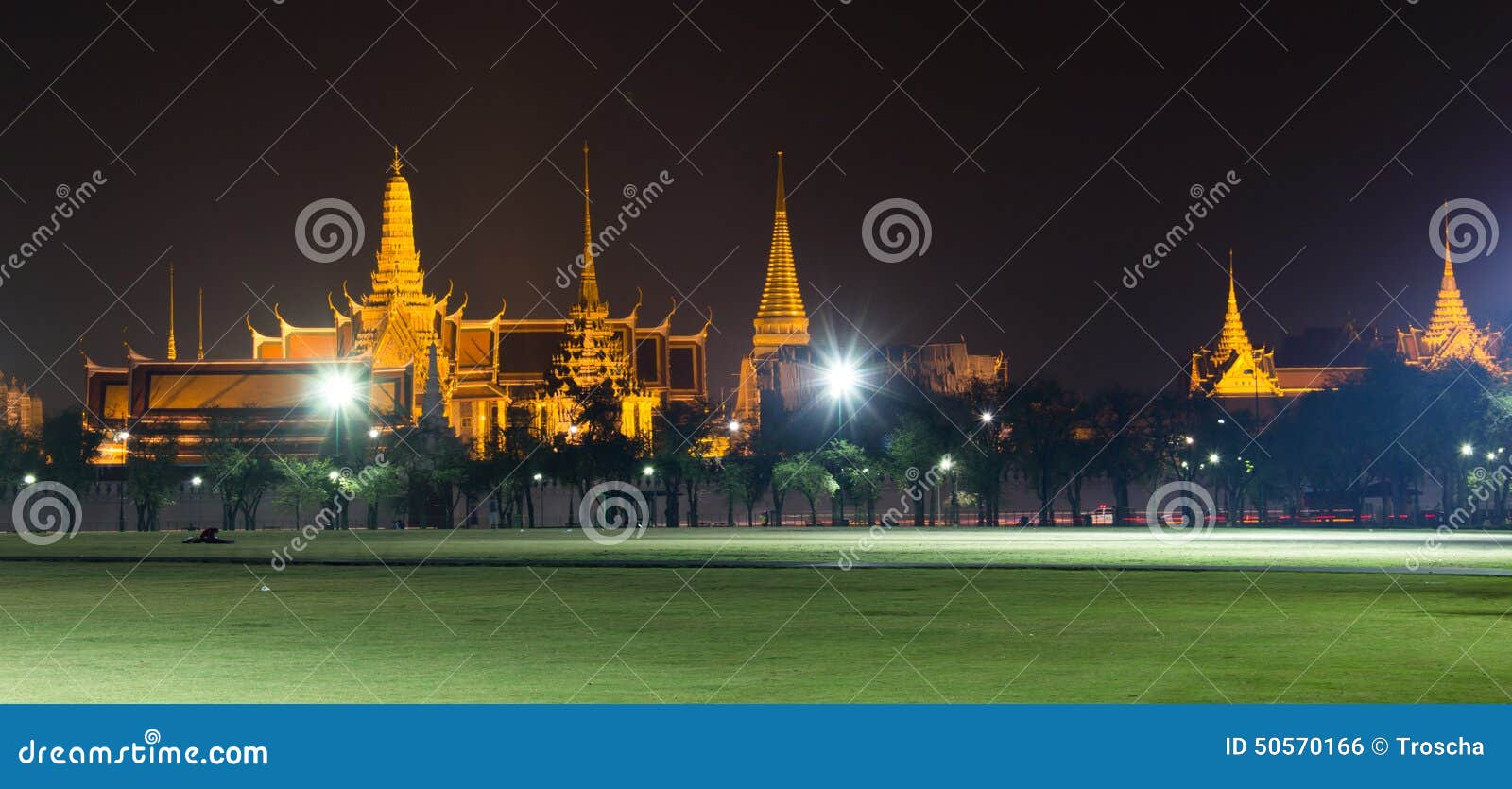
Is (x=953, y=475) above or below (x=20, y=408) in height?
below

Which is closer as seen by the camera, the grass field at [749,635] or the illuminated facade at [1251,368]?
the grass field at [749,635]

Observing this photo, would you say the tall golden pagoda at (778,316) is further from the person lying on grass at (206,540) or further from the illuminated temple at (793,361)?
the person lying on grass at (206,540)

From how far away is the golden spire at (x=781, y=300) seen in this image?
15275 cm

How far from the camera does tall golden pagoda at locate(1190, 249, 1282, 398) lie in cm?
14888

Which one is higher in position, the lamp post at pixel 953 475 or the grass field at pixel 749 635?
the lamp post at pixel 953 475

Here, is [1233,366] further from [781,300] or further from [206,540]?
[206,540]

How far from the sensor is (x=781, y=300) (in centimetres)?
15500

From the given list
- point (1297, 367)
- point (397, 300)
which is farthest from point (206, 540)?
point (1297, 367)

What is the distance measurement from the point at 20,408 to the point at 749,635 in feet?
365

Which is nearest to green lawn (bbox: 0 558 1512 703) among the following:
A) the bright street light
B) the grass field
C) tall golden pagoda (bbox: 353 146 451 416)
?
the grass field

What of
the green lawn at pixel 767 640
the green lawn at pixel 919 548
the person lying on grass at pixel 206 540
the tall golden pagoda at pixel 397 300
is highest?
the tall golden pagoda at pixel 397 300

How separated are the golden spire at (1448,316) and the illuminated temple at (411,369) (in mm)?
54626

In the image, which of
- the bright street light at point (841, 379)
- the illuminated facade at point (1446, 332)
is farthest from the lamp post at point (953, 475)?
the illuminated facade at point (1446, 332)

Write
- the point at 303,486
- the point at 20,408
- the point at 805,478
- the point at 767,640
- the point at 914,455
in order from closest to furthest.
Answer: the point at 767,640
the point at 303,486
the point at 805,478
the point at 914,455
the point at 20,408
